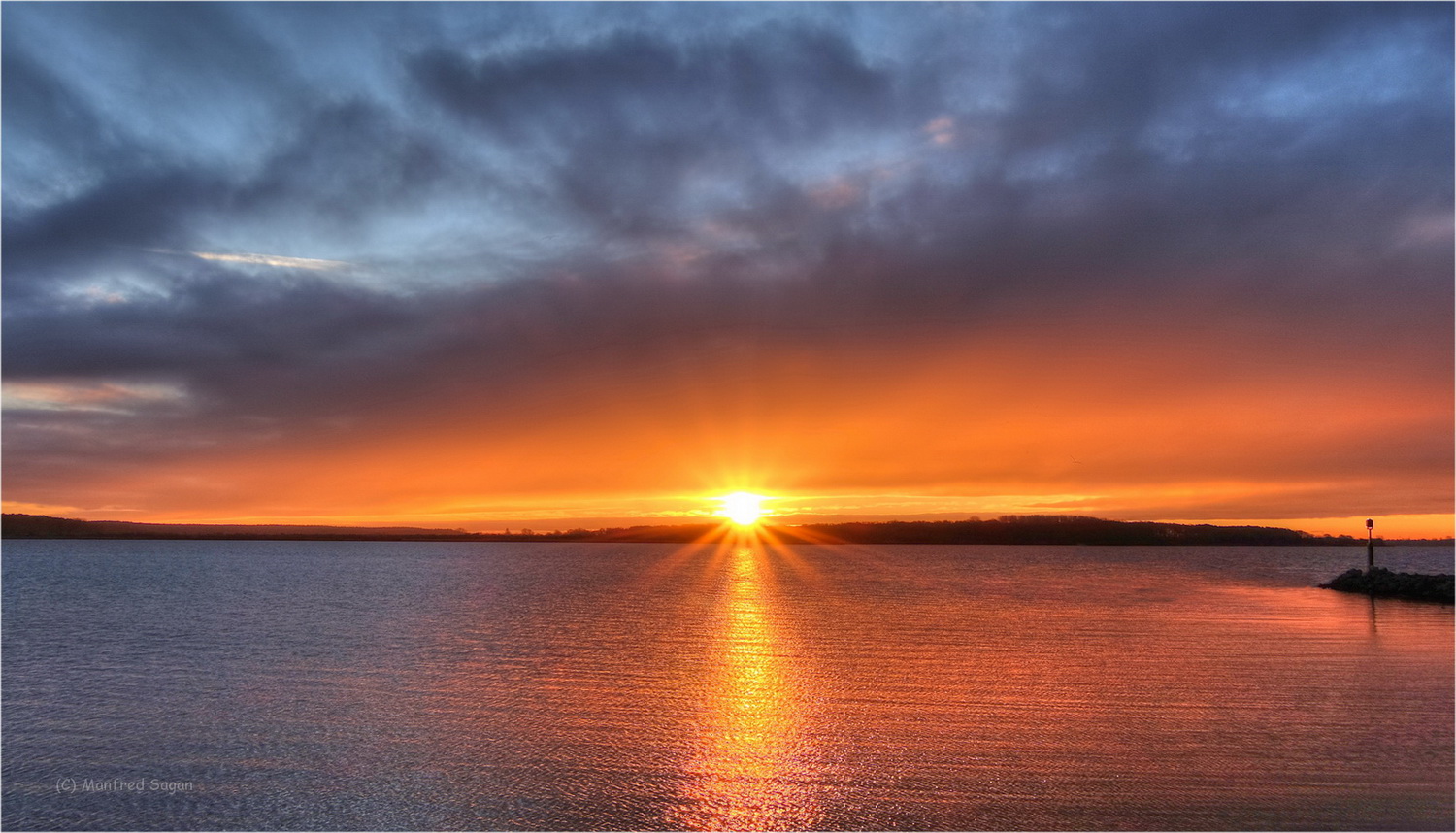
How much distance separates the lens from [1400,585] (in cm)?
6134

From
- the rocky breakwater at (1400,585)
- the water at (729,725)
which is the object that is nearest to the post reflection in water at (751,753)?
the water at (729,725)

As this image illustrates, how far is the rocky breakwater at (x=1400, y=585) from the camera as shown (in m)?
56.8

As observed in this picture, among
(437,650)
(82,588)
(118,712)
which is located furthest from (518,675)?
(82,588)

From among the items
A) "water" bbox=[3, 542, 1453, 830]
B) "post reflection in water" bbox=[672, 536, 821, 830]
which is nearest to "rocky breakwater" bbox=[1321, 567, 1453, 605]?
"water" bbox=[3, 542, 1453, 830]

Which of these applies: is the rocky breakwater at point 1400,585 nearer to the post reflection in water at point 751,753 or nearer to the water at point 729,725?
the water at point 729,725

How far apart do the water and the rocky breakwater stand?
19.4m

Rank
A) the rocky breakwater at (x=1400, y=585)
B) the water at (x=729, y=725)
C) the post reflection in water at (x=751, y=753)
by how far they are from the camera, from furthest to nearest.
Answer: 1. the rocky breakwater at (x=1400, y=585)
2. the water at (x=729, y=725)
3. the post reflection in water at (x=751, y=753)

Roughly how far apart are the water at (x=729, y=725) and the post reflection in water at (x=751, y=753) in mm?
82

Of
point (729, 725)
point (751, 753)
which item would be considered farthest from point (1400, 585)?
point (751, 753)

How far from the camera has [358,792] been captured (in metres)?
14.7

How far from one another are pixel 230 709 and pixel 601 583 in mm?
60106

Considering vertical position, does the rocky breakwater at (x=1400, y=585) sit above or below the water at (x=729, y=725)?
below

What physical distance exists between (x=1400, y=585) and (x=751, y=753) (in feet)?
214

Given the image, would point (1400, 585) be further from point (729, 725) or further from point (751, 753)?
point (751, 753)
